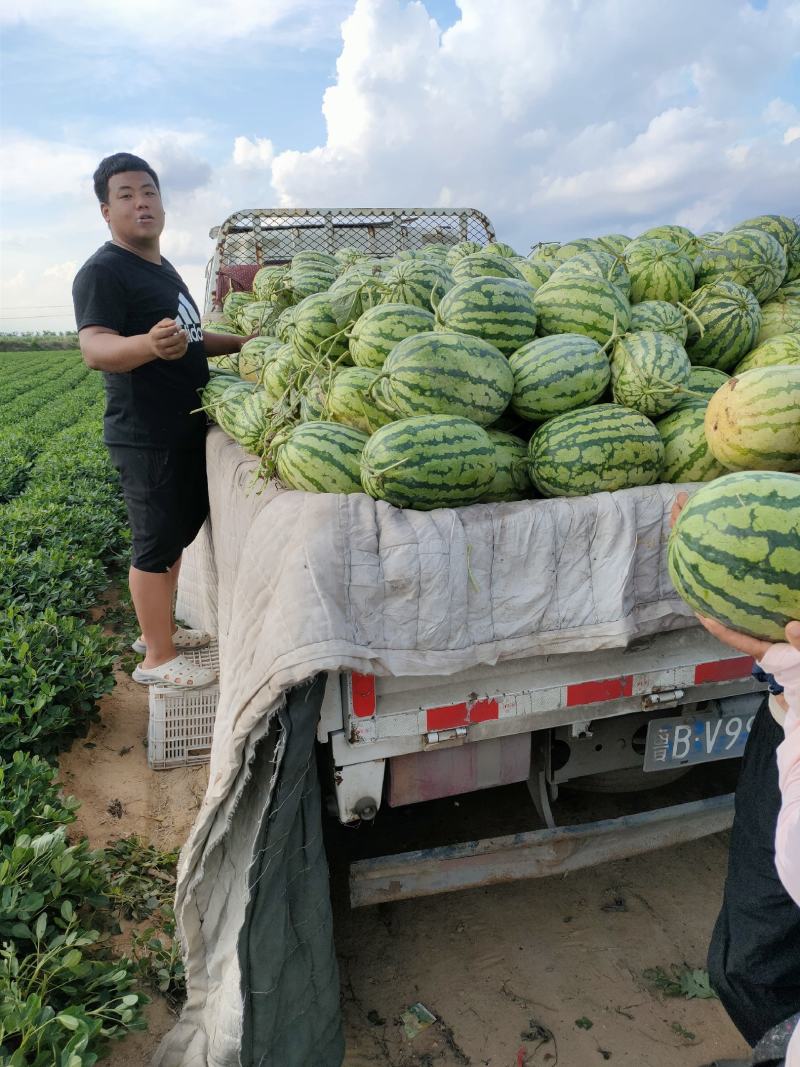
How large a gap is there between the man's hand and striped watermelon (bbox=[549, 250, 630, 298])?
5.35 ft

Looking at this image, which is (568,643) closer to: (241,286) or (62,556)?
(62,556)

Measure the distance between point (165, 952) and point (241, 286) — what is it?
5.38 metres

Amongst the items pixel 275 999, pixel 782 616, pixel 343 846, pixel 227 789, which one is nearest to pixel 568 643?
pixel 782 616

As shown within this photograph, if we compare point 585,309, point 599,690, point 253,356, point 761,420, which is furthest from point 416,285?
point 599,690

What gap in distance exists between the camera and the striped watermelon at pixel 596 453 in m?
2.22

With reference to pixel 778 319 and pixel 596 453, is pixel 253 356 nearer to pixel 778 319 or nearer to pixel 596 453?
pixel 596 453

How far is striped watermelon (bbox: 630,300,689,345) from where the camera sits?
2.77 metres

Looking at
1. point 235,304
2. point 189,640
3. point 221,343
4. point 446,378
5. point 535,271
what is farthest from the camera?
point 235,304

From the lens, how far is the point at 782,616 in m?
1.50

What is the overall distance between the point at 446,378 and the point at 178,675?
2.32 meters

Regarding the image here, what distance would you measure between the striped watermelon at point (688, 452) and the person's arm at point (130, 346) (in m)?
2.11

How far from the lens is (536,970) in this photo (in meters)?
2.48

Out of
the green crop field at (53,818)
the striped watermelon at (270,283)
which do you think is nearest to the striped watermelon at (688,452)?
the green crop field at (53,818)

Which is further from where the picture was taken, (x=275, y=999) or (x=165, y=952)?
(x=165, y=952)
